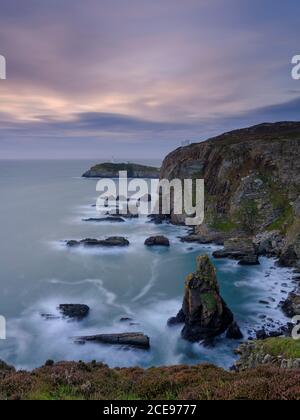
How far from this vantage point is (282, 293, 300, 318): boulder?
38531 mm

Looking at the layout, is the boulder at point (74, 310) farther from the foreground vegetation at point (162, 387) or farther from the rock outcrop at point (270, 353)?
the foreground vegetation at point (162, 387)

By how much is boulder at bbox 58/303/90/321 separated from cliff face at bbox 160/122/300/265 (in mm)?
32135

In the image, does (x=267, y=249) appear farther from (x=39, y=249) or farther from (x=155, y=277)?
(x=39, y=249)

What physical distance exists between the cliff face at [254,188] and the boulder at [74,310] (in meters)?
32.1

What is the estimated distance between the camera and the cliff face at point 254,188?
222ft

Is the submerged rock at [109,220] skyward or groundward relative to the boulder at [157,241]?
skyward

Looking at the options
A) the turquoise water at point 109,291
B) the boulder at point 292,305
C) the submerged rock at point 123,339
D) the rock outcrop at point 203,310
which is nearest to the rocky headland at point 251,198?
the turquoise water at point 109,291

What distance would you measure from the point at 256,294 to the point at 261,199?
107ft

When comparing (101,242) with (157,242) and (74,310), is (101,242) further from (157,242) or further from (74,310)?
(74,310)

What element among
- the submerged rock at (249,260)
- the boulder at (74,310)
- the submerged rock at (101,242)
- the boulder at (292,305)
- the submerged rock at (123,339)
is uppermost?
the submerged rock at (101,242)

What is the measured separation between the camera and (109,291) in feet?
159

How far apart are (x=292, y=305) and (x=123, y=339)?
59.1 feet

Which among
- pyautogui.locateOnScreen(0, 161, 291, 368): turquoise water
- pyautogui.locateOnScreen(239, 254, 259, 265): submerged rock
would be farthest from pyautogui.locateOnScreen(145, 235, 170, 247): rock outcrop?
pyautogui.locateOnScreen(239, 254, 259, 265): submerged rock

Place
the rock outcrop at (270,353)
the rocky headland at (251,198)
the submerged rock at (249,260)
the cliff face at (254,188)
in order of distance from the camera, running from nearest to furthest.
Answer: the rock outcrop at (270,353) < the submerged rock at (249,260) < the rocky headland at (251,198) < the cliff face at (254,188)
